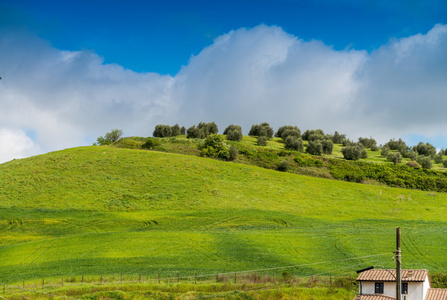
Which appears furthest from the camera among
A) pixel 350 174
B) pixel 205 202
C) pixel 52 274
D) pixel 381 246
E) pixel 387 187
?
pixel 350 174

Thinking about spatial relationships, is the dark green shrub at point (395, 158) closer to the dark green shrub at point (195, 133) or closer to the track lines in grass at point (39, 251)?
the dark green shrub at point (195, 133)

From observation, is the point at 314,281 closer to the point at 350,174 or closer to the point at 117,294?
the point at 117,294

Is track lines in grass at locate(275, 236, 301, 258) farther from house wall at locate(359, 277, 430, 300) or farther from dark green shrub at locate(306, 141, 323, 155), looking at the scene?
dark green shrub at locate(306, 141, 323, 155)

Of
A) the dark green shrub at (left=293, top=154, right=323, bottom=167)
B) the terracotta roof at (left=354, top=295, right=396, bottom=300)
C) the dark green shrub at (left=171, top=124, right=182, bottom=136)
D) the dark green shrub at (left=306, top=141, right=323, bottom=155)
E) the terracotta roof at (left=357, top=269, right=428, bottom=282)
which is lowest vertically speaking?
the terracotta roof at (left=354, top=295, right=396, bottom=300)

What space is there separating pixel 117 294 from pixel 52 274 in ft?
46.9

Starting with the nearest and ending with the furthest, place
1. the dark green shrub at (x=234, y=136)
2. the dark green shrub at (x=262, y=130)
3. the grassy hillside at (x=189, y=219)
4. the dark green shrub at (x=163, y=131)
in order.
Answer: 1. the grassy hillside at (x=189, y=219)
2. the dark green shrub at (x=234, y=136)
3. the dark green shrub at (x=262, y=130)
4. the dark green shrub at (x=163, y=131)

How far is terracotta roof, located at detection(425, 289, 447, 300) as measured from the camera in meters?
42.7

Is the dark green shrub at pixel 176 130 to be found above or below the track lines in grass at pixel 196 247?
above

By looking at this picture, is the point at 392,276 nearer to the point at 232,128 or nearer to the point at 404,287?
the point at 404,287

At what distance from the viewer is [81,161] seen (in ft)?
377

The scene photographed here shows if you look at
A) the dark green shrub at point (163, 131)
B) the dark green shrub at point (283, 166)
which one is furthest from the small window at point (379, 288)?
the dark green shrub at point (163, 131)

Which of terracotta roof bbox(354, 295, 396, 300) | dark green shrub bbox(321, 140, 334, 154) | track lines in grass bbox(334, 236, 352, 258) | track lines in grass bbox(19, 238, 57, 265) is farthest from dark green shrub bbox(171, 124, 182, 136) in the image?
terracotta roof bbox(354, 295, 396, 300)

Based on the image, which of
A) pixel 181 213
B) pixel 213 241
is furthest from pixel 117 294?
pixel 181 213

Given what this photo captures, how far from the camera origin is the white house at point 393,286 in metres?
42.8
